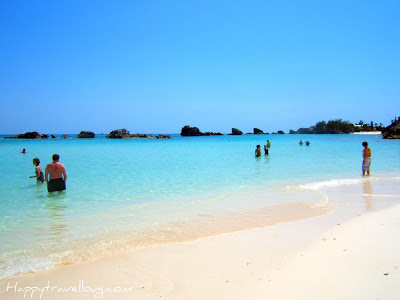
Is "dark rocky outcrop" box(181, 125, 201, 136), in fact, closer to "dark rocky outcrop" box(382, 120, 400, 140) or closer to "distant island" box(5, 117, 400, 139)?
"distant island" box(5, 117, 400, 139)

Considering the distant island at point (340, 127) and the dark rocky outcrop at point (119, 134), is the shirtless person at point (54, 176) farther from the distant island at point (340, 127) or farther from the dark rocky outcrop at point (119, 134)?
the distant island at point (340, 127)

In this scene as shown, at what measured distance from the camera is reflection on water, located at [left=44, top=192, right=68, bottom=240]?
20.0ft

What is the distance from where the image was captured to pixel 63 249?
511 centimetres

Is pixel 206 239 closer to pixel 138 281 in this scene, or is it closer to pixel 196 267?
pixel 196 267

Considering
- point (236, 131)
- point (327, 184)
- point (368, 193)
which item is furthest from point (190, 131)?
point (368, 193)

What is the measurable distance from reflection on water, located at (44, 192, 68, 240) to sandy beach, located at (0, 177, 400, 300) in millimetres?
1951

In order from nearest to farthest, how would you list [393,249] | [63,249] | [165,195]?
1. [393,249]
2. [63,249]
3. [165,195]

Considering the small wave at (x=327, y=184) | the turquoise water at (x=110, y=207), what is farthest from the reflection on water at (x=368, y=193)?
the turquoise water at (x=110, y=207)

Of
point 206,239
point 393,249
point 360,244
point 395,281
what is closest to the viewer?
point 395,281

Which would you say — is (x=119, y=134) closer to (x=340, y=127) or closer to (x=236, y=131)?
(x=236, y=131)

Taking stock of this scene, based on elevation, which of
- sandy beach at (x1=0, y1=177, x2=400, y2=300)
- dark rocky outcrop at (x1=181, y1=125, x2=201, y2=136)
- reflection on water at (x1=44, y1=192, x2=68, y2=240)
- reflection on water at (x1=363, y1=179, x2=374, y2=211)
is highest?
dark rocky outcrop at (x1=181, y1=125, x2=201, y2=136)

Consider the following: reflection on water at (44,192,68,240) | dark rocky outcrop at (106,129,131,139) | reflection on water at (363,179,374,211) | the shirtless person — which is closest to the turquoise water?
reflection on water at (44,192,68,240)

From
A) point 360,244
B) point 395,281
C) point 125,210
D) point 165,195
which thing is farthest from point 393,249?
point 165,195

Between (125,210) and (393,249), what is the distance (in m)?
6.21
